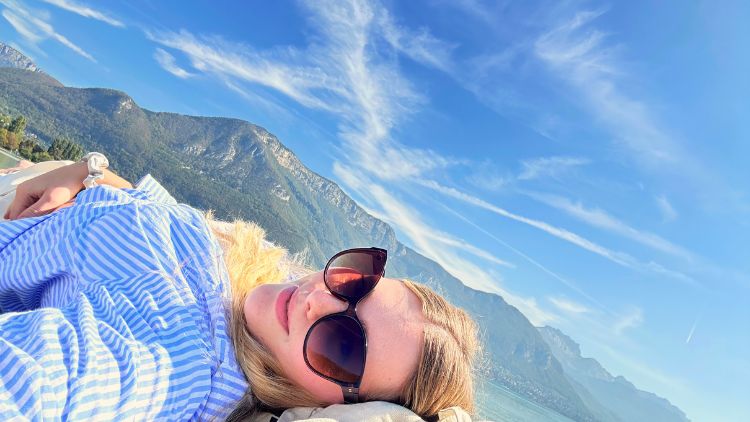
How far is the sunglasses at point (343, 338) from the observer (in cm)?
214

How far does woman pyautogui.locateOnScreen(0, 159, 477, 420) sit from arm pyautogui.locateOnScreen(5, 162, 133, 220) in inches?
16.9

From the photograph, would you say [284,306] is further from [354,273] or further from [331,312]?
[354,273]

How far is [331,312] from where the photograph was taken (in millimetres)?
2289

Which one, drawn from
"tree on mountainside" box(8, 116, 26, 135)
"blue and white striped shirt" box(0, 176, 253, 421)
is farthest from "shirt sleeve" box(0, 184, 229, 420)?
"tree on mountainside" box(8, 116, 26, 135)

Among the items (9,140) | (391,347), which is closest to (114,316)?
(391,347)

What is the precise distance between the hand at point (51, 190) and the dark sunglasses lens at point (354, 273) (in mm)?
1885

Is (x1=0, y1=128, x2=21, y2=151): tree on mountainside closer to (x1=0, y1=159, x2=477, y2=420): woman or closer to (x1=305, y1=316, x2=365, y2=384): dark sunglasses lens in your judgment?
(x1=0, y1=159, x2=477, y2=420): woman

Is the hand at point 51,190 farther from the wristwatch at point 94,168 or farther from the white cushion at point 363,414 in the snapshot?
the white cushion at point 363,414

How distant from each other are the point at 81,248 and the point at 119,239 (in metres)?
0.17

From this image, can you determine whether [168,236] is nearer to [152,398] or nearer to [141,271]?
[141,271]

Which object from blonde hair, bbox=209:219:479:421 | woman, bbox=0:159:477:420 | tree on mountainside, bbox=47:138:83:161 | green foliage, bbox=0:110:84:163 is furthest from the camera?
tree on mountainside, bbox=47:138:83:161

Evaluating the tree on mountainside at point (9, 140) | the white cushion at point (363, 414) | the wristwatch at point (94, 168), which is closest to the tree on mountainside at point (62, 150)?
the tree on mountainside at point (9, 140)

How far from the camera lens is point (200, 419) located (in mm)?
1844

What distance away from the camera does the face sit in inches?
84.3
